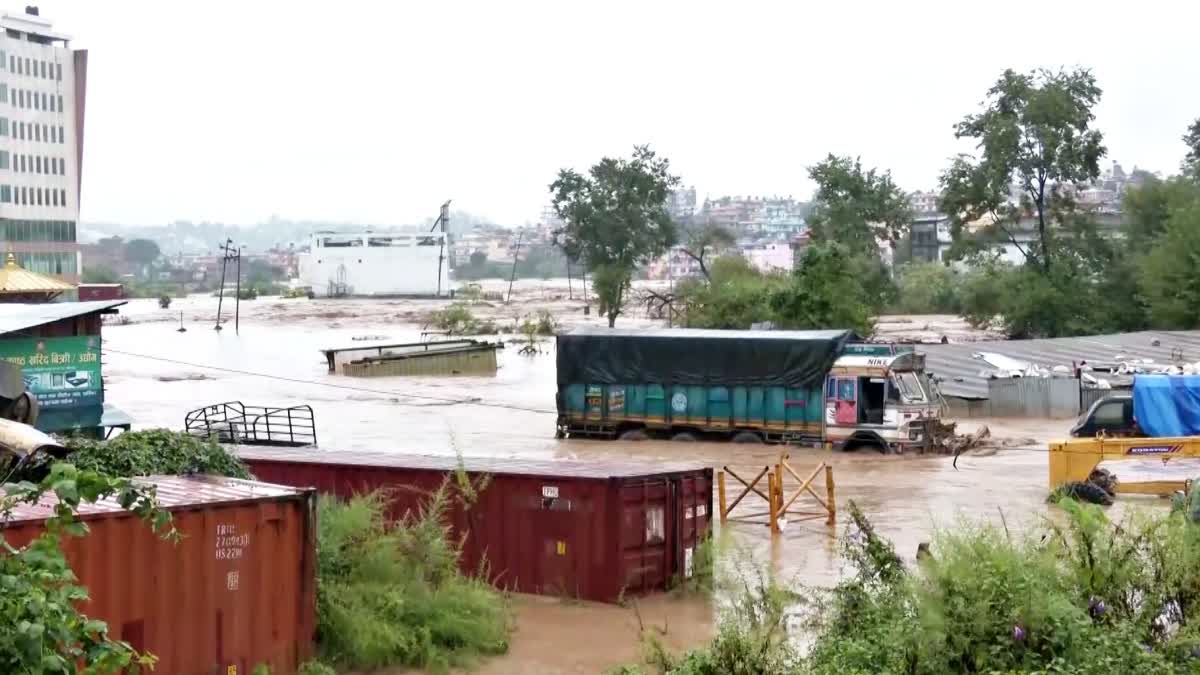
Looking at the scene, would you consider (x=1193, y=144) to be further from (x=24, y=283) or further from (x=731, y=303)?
(x=24, y=283)

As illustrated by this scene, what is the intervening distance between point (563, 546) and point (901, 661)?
8.31 m

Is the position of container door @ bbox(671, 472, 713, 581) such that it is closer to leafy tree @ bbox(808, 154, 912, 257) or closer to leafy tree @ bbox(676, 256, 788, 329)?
leafy tree @ bbox(676, 256, 788, 329)

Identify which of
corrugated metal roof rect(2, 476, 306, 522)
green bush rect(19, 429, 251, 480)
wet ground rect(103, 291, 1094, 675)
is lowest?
wet ground rect(103, 291, 1094, 675)

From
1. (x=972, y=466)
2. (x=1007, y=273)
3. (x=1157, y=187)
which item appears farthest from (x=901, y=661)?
(x=1157, y=187)

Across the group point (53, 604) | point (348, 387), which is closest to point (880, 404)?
point (348, 387)

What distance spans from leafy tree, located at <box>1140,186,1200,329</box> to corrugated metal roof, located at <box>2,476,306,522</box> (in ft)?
185

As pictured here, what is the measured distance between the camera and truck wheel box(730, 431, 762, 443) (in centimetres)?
3667

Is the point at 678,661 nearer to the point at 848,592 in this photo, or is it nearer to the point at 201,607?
the point at 848,592

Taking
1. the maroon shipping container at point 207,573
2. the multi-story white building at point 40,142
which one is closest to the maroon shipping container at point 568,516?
the maroon shipping container at point 207,573

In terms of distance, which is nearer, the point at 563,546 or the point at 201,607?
the point at 201,607

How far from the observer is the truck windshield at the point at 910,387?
3466cm

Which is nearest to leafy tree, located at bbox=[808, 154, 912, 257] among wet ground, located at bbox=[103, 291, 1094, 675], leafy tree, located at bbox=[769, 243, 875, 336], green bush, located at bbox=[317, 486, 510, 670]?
wet ground, located at bbox=[103, 291, 1094, 675]

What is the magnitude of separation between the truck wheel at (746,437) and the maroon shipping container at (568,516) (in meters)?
16.9

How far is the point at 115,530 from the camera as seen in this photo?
12.8 meters
